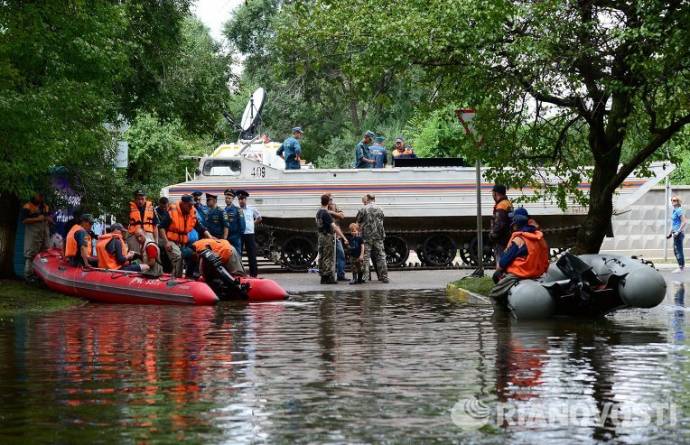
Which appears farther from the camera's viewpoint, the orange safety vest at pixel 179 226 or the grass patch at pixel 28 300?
the orange safety vest at pixel 179 226

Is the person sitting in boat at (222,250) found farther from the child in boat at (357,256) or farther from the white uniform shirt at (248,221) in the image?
the child in boat at (357,256)

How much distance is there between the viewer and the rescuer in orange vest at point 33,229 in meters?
24.9

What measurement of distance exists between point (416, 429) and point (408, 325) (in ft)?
28.0

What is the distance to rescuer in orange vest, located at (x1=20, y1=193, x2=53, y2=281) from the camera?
2489 centimetres

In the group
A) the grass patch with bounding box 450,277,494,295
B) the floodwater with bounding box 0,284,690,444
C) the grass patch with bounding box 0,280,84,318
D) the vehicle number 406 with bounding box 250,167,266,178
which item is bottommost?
the floodwater with bounding box 0,284,690,444

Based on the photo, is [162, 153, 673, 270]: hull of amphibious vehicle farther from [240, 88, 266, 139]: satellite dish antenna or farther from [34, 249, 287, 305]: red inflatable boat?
[34, 249, 287, 305]: red inflatable boat

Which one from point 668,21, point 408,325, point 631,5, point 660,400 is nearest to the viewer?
point 660,400

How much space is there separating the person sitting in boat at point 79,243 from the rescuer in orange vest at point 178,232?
185 centimetres

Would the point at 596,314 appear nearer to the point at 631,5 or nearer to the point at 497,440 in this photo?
the point at 631,5

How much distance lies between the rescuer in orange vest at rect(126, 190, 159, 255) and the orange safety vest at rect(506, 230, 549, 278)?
29.8ft

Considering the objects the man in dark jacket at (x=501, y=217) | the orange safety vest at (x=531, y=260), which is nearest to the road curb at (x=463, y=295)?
the man in dark jacket at (x=501, y=217)

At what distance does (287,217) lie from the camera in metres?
34.0

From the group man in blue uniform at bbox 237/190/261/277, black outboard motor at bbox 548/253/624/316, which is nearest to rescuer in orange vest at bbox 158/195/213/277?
man in blue uniform at bbox 237/190/261/277

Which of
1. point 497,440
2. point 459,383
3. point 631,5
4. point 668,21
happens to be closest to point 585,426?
point 497,440
